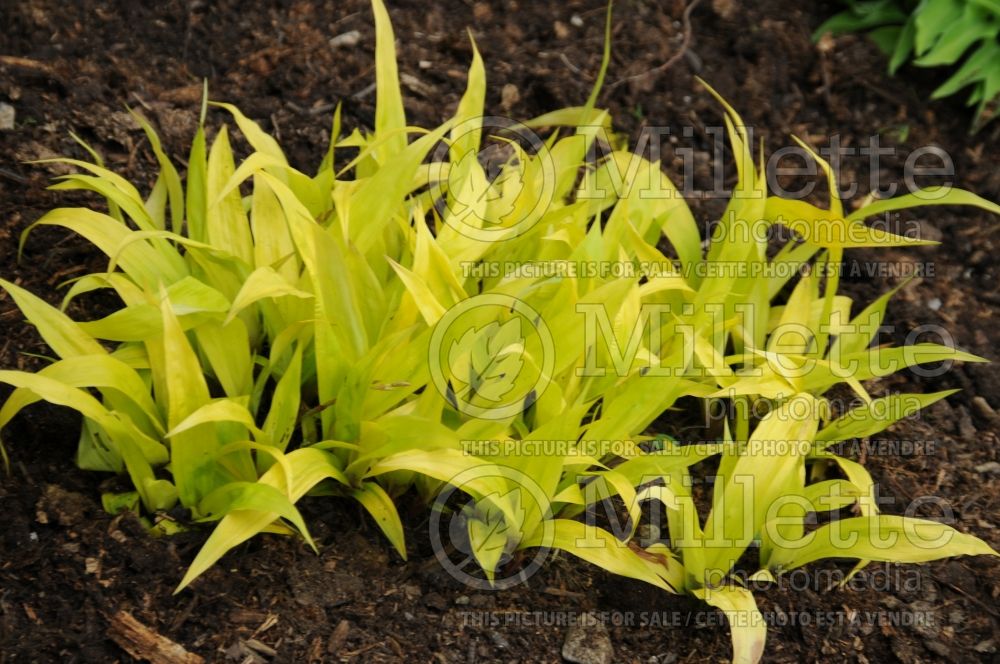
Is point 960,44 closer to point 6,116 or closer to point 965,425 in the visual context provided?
point 965,425

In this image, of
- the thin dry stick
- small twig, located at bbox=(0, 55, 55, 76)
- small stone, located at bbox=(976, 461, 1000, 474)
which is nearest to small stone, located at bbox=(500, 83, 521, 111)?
the thin dry stick

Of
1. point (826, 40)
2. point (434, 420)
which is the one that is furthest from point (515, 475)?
point (826, 40)

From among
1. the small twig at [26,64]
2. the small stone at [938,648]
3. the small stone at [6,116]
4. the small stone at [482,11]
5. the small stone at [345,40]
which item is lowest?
the small stone at [938,648]

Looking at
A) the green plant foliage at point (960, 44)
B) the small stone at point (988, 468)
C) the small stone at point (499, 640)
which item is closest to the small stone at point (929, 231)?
the green plant foliage at point (960, 44)

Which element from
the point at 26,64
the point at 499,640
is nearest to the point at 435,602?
the point at 499,640

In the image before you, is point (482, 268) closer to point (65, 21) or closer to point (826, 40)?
point (65, 21)

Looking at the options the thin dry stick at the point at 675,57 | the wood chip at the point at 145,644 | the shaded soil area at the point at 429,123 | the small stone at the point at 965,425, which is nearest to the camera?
the wood chip at the point at 145,644

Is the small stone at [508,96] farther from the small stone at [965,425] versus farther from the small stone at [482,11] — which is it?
the small stone at [965,425]
